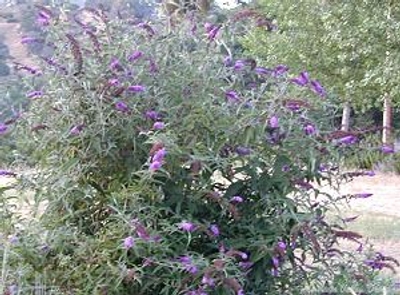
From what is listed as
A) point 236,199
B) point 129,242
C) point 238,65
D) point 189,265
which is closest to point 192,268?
point 189,265

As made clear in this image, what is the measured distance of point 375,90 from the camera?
14672mm

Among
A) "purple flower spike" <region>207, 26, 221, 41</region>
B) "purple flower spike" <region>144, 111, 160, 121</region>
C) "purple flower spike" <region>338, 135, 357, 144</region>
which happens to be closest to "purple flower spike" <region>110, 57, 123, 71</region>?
"purple flower spike" <region>144, 111, 160, 121</region>

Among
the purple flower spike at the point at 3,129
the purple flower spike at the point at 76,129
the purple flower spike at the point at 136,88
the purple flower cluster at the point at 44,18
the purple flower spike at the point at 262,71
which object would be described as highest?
the purple flower cluster at the point at 44,18

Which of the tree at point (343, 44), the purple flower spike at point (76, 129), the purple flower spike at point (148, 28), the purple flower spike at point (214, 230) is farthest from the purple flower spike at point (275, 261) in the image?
the tree at point (343, 44)

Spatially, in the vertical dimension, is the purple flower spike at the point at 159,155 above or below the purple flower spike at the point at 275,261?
above

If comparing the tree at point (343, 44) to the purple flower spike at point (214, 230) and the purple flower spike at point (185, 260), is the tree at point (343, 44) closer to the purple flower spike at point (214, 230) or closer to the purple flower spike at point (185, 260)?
the purple flower spike at point (214, 230)

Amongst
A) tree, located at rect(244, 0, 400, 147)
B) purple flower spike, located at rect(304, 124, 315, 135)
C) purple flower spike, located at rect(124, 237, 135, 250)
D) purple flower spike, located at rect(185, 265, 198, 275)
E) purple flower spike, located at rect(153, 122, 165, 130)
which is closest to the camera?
purple flower spike, located at rect(124, 237, 135, 250)

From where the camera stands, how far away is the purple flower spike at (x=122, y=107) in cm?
292

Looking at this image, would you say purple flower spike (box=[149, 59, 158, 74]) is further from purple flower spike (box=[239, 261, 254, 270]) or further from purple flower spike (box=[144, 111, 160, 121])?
purple flower spike (box=[239, 261, 254, 270])

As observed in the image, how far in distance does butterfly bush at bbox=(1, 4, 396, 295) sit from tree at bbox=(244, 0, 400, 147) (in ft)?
30.2

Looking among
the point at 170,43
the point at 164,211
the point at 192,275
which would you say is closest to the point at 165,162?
the point at 164,211

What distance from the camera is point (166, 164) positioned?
2854mm

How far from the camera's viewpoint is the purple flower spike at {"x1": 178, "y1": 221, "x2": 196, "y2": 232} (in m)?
2.77

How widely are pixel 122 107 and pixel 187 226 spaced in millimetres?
547
